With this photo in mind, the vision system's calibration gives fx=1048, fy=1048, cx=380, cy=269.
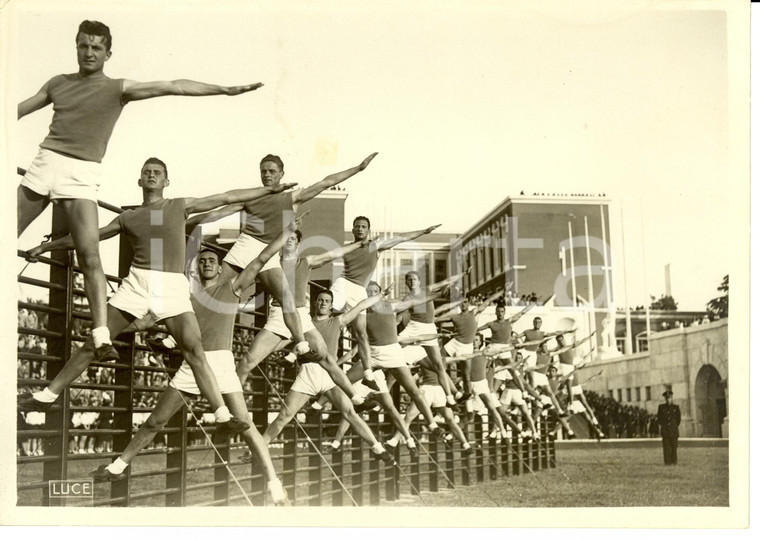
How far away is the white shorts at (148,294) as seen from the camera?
21.9ft

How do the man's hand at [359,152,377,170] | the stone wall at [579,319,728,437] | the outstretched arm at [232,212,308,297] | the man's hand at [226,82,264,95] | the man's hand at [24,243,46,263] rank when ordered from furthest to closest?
the stone wall at [579,319,728,437]
the man's hand at [359,152,377,170]
the outstretched arm at [232,212,308,297]
the man's hand at [226,82,264,95]
the man's hand at [24,243,46,263]

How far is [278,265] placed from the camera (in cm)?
735

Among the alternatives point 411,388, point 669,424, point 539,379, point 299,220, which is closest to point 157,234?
point 299,220

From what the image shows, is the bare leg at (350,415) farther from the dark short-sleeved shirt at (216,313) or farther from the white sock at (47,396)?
the white sock at (47,396)

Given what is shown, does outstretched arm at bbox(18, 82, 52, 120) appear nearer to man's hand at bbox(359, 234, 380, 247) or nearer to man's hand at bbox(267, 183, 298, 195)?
man's hand at bbox(267, 183, 298, 195)

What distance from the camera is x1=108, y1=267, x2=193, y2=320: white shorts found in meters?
6.68

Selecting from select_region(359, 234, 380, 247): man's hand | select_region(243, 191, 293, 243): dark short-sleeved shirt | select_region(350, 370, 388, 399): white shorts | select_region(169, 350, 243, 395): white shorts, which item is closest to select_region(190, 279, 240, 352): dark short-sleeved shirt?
select_region(169, 350, 243, 395): white shorts

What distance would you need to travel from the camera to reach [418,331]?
875 cm

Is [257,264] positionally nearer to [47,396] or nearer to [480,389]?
[47,396]

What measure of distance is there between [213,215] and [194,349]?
90 centimetres

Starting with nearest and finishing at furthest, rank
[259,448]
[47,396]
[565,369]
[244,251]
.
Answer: [47,396]
[244,251]
[259,448]
[565,369]

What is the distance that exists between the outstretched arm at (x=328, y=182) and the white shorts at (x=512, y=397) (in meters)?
3.35

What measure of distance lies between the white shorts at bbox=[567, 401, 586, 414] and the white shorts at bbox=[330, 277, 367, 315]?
2426 mm

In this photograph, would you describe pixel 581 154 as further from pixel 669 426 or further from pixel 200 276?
pixel 200 276
